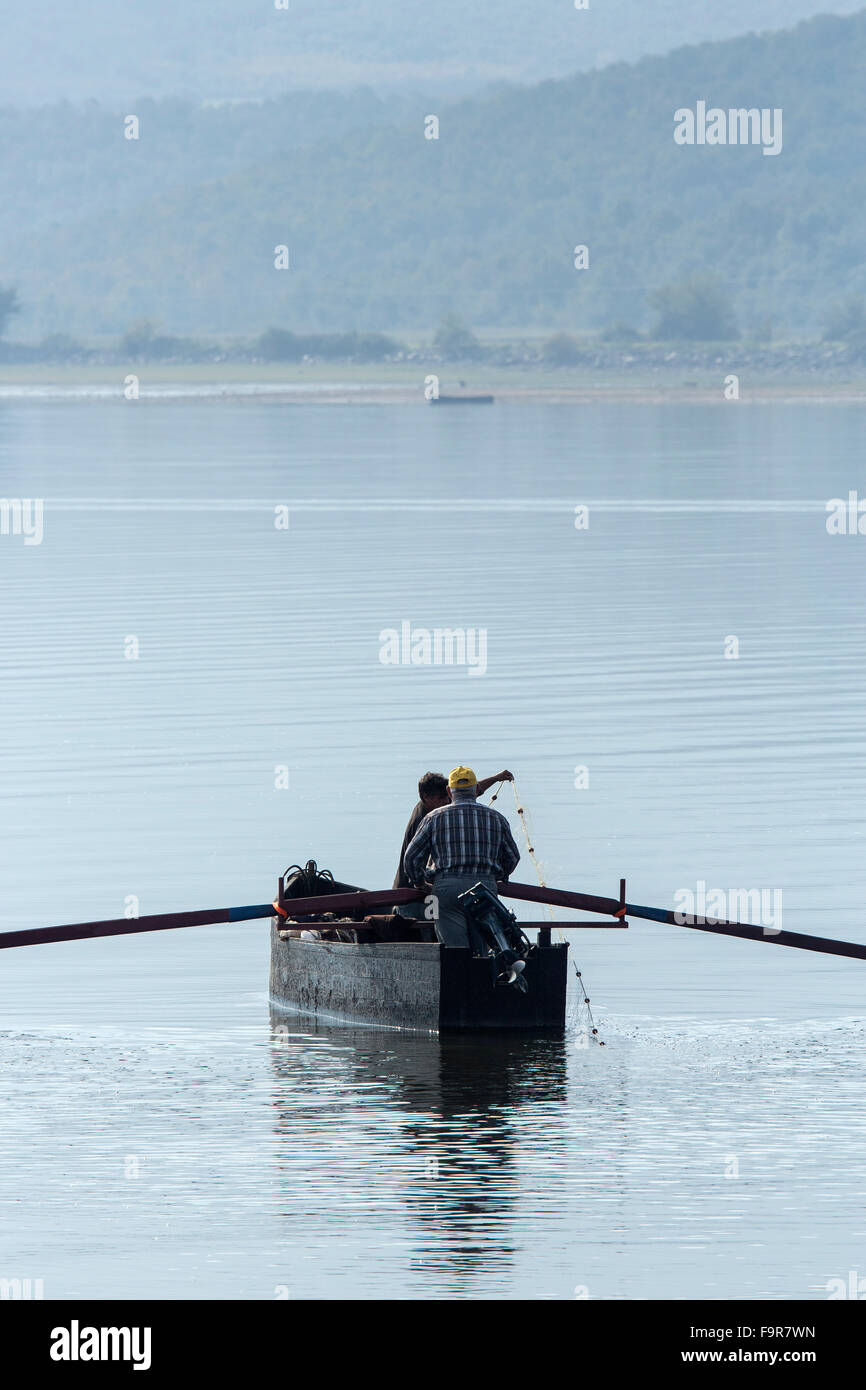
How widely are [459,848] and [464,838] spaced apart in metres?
0.10

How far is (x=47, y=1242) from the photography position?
18250 mm

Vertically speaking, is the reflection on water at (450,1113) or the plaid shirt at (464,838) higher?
the plaid shirt at (464,838)

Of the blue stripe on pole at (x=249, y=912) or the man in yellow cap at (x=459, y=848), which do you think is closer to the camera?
the man in yellow cap at (x=459, y=848)

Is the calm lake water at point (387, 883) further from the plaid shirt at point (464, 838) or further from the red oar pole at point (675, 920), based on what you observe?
the plaid shirt at point (464, 838)

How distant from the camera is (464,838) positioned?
23.2 m

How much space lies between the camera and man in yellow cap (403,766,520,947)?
76.1 ft

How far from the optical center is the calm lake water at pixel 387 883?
18516 mm

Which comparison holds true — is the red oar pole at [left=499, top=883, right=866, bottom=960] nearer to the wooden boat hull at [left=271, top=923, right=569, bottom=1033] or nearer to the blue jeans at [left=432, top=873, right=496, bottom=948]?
the blue jeans at [left=432, top=873, right=496, bottom=948]

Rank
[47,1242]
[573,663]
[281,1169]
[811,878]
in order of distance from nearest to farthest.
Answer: [47,1242] < [281,1169] < [811,878] < [573,663]

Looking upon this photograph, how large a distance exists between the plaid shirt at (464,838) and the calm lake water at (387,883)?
1.65 meters

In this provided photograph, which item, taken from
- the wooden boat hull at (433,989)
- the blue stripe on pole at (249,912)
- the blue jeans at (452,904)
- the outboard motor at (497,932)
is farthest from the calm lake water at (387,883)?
the blue stripe on pole at (249,912)
